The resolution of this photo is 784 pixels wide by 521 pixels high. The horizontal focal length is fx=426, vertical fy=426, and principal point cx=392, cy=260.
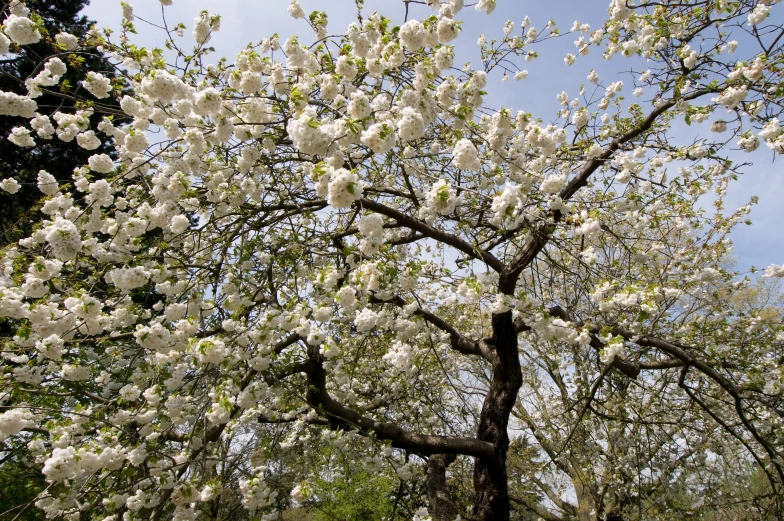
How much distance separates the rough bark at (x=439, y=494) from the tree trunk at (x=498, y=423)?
1.14 meters

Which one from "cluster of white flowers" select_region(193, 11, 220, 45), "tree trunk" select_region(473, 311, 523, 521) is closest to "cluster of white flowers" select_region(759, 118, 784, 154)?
"tree trunk" select_region(473, 311, 523, 521)

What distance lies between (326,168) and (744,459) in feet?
25.6

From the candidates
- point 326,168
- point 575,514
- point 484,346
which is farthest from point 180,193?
point 575,514

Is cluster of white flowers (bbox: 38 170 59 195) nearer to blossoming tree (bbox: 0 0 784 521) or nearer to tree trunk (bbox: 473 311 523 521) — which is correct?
blossoming tree (bbox: 0 0 784 521)

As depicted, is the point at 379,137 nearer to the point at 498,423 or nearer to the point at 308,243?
the point at 308,243

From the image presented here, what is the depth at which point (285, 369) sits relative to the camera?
4062mm

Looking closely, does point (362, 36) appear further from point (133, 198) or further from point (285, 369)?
point (285, 369)

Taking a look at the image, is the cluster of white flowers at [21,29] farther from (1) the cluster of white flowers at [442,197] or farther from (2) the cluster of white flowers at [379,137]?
(1) the cluster of white flowers at [442,197]

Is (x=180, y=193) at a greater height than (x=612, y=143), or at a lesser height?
lesser

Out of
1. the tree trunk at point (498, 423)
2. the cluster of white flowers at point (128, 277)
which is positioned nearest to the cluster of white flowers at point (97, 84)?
the cluster of white flowers at point (128, 277)

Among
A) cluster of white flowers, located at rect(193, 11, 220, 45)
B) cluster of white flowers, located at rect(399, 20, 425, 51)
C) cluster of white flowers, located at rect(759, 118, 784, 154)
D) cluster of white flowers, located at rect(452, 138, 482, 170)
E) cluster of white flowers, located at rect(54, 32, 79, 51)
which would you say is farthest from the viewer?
cluster of white flowers, located at rect(193, 11, 220, 45)

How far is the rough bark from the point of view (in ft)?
19.2

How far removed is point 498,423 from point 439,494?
6.43ft

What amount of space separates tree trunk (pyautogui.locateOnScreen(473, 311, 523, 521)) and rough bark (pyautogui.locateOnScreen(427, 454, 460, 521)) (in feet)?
3.73
